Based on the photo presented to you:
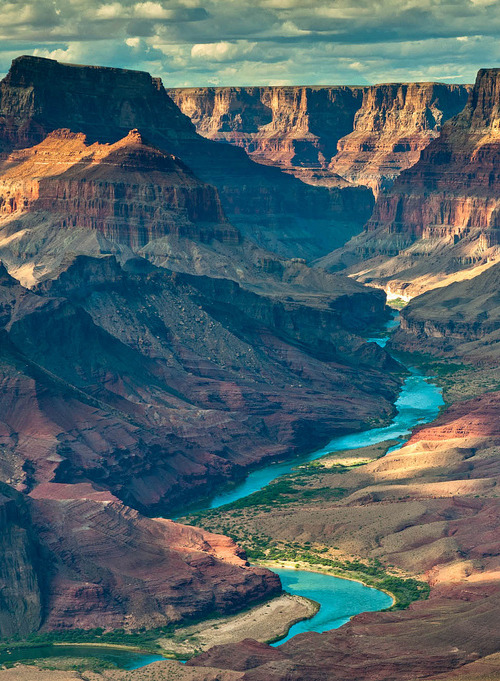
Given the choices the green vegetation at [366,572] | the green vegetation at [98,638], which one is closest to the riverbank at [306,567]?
the green vegetation at [366,572]

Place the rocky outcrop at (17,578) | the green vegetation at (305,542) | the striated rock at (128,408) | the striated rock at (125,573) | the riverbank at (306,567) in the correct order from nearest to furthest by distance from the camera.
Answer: the rocky outcrop at (17,578)
the striated rock at (125,573)
the green vegetation at (305,542)
the riverbank at (306,567)
the striated rock at (128,408)

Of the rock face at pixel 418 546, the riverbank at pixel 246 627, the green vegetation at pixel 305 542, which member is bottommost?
the green vegetation at pixel 305 542

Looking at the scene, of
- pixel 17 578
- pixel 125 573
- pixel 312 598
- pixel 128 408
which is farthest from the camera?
pixel 128 408

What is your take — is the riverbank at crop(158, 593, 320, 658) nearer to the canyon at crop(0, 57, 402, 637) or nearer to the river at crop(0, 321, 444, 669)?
the river at crop(0, 321, 444, 669)

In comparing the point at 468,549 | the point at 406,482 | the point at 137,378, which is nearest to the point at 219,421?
the point at 137,378

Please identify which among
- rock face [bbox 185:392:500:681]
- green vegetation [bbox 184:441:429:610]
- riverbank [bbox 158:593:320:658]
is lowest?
green vegetation [bbox 184:441:429:610]

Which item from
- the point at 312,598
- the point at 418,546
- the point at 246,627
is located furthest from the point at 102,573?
the point at 418,546

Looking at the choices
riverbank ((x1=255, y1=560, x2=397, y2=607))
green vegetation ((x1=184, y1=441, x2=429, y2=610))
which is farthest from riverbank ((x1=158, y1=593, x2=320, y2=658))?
green vegetation ((x1=184, y1=441, x2=429, y2=610))

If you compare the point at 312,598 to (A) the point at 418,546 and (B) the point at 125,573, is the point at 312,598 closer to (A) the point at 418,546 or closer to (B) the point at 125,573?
(A) the point at 418,546

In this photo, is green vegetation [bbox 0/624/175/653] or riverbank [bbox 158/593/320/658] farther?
green vegetation [bbox 0/624/175/653]

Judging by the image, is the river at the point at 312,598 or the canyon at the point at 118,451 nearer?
the river at the point at 312,598

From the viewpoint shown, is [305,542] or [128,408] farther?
[128,408]

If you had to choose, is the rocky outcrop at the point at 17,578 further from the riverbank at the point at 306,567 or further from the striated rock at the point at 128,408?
the riverbank at the point at 306,567
